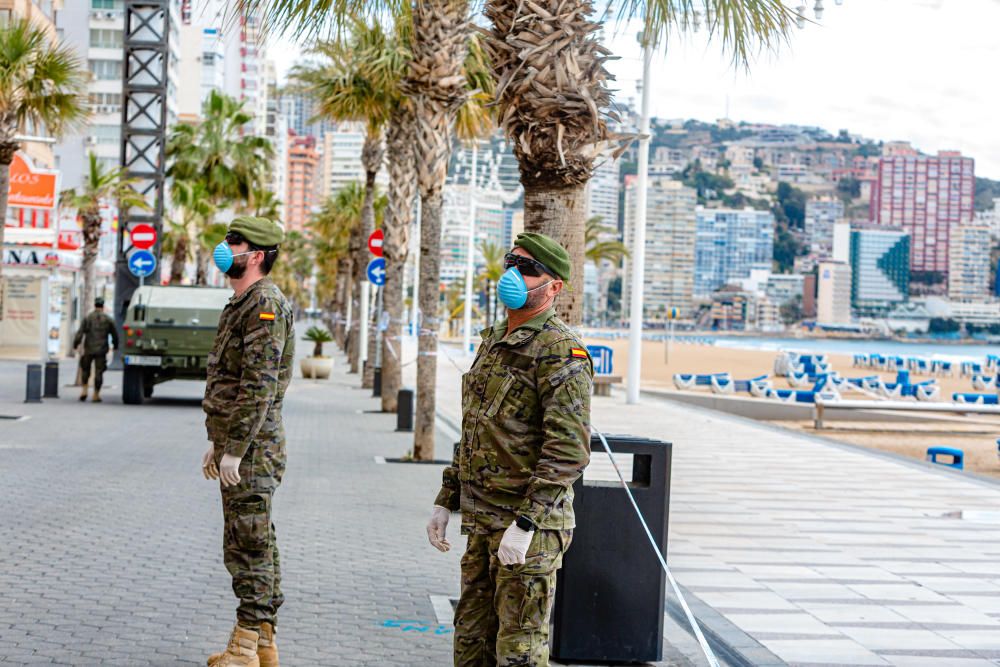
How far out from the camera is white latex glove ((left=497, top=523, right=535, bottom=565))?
427 cm

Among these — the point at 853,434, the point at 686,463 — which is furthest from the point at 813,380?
the point at 686,463

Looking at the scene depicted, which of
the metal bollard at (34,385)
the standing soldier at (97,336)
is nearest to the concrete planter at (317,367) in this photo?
the standing soldier at (97,336)

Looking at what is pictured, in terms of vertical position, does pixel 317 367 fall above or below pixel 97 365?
below

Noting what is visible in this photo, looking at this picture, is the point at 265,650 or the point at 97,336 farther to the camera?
the point at 97,336

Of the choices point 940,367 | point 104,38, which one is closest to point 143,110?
point 940,367

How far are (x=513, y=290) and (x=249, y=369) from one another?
4.90 feet

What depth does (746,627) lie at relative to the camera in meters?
7.32

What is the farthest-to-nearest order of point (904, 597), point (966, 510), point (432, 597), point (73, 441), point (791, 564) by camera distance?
point (73, 441)
point (966, 510)
point (791, 564)
point (904, 597)
point (432, 597)

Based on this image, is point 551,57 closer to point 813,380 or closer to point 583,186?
point 583,186

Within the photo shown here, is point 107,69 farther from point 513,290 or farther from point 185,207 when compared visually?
point 513,290

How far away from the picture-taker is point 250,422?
5.48m

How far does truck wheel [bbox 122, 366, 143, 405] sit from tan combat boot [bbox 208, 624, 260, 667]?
1807cm

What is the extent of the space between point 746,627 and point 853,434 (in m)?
20.0

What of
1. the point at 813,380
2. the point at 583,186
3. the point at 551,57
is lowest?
the point at 813,380
